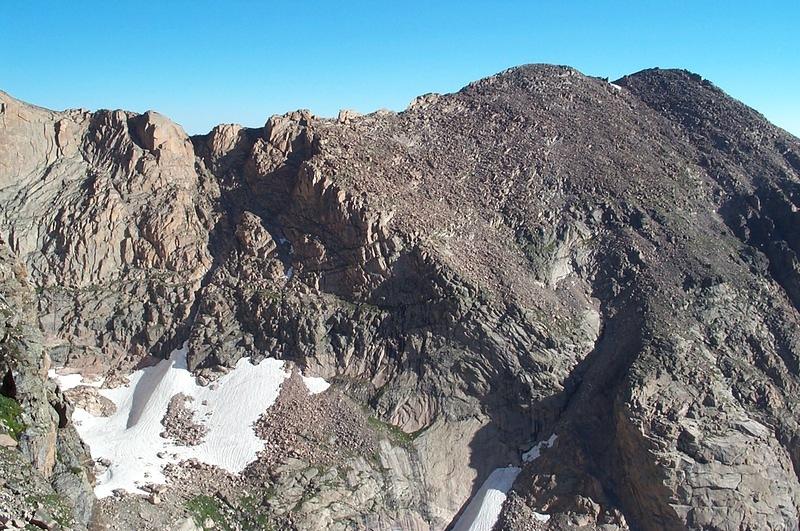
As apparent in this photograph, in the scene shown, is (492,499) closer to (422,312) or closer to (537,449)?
(537,449)

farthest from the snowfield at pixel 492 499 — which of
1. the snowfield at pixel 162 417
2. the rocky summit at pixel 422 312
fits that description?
the snowfield at pixel 162 417

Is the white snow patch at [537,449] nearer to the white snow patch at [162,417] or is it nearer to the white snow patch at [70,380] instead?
the white snow patch at [162,417]

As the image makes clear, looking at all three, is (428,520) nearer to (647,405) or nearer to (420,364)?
(420,364)

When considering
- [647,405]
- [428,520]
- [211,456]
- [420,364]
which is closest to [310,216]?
[420,364]

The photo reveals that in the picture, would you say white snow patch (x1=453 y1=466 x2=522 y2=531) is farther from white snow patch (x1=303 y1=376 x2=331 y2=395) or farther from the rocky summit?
white snow patch (x1=303 y1=376 x2=331 y2=395)

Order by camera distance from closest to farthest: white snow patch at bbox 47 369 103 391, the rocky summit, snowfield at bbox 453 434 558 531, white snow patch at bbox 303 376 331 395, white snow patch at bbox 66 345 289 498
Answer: the rocky summit, white snow patch at bbox 66 345 289 498, snowfield at bbox 453 434 558 531, white snow patch at bbox 47 369 103 391, white snow patch at bbox 303 376 331 395

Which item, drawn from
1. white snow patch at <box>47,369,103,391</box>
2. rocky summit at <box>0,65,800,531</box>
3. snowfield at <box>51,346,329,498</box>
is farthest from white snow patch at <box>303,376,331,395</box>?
white snow patch at <box>47,369,103,391</box>

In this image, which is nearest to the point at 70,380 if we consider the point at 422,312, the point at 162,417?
the point at 162,417
